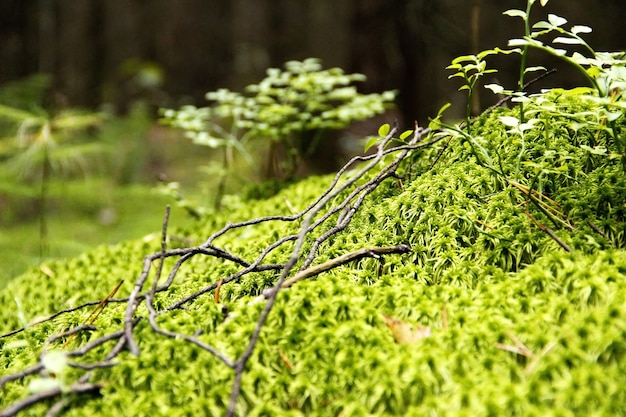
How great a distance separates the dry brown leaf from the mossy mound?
0.08 feet

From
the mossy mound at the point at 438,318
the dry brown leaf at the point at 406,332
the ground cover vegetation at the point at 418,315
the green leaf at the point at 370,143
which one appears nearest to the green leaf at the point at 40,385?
the ground cover vegetation at the point at 418,315

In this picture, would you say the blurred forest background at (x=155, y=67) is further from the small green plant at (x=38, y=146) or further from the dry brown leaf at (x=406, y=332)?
the dry brown leaf at (x=406, y=332)

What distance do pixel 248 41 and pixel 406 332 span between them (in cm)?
1167

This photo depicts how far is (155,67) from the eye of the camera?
503 inches

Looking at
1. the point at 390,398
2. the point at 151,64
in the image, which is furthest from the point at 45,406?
the point at 151,64

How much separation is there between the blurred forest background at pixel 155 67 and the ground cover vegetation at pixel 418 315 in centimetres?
180

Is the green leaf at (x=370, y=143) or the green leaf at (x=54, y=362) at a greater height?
the green leaf at (x=370, y=143)

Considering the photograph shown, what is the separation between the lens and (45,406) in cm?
125

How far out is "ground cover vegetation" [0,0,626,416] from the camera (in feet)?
3.68

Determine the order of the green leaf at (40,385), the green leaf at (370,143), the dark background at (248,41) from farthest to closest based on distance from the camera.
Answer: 1. the dark background at (248,41)
2. the green leaf at (370,143)
3. the green leaf at (40,385)

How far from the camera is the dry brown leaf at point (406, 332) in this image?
50.8 inches

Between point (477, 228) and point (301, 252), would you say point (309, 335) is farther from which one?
point (477, 228)

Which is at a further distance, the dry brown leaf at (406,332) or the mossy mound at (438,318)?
the dry brown leaf at (406,332)

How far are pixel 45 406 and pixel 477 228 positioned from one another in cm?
140
